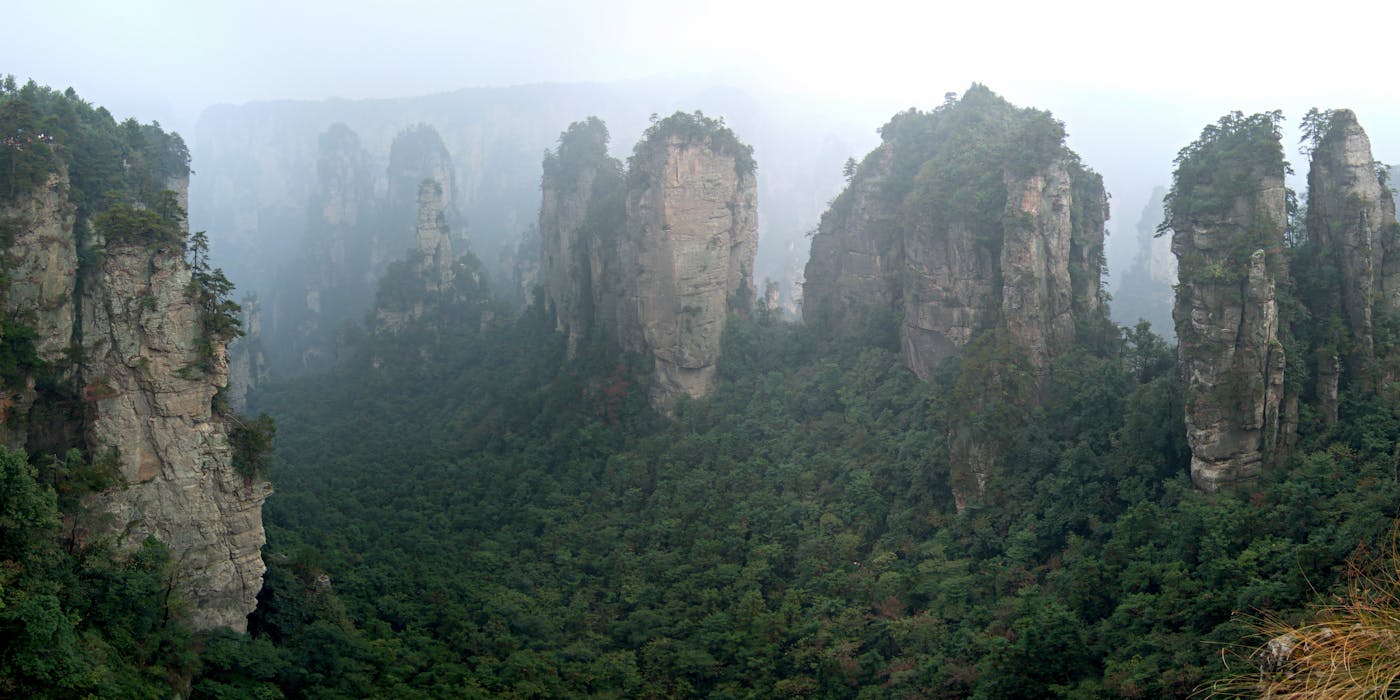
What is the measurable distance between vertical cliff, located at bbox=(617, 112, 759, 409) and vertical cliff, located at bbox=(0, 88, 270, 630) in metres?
18.3

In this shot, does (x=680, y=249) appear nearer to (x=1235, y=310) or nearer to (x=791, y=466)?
(x=791, y=466)

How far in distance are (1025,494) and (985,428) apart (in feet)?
6.70

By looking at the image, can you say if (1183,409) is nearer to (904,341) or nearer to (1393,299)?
(1393,299)

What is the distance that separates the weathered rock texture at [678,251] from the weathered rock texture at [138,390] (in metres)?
18.8

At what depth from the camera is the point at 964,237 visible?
29.1 metres

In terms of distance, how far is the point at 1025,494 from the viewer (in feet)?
77.4

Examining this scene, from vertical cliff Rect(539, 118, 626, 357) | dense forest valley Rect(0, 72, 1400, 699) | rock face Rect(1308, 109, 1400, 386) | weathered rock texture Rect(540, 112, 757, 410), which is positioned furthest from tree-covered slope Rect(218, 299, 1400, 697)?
vertical cliff Rect(539, 118, 626, 357)

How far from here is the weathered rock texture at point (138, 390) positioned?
62.6 feet

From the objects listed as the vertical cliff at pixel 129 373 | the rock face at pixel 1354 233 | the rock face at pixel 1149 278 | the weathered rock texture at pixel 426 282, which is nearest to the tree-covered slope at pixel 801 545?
the rock face at pixel 1354 233

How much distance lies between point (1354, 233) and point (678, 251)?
22014mm

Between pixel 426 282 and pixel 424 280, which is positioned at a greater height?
pixel 424 280

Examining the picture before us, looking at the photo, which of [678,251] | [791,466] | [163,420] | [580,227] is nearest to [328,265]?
[580,227]

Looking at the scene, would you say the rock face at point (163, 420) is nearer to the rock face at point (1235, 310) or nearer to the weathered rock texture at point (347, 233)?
the rock face at point (1235, 310)

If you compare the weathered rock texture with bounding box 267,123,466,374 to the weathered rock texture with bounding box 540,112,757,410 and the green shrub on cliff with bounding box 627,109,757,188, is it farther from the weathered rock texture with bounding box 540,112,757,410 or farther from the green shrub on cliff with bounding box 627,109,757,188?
the green shrub on cliff with bounding box 627,109,757,188
